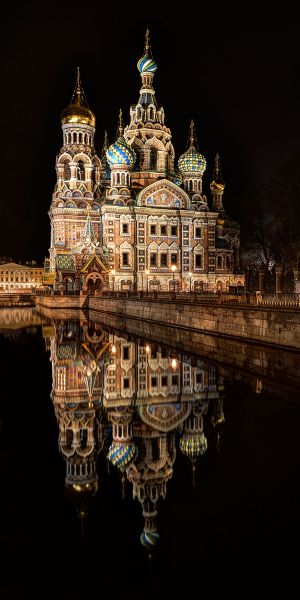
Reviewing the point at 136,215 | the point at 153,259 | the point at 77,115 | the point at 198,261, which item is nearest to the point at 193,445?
the point at 136,215

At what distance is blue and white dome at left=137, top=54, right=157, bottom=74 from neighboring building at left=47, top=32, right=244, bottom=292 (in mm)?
114

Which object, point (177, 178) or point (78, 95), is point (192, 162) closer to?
point (177, 178)

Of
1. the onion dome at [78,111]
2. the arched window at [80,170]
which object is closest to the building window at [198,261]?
the arched window at [80,170]

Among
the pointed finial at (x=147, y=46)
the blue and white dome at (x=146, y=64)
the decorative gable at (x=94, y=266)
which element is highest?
the pointed finial at (x=147, y=46)

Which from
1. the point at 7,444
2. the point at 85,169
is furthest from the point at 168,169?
the point at 7,444

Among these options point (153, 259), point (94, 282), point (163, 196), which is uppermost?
point (163, 196)

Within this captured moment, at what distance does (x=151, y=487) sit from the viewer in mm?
5363

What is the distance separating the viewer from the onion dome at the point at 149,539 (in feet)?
13.8

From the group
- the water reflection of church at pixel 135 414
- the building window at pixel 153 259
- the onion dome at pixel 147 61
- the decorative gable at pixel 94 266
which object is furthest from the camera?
the onion dome at pixel 147 61

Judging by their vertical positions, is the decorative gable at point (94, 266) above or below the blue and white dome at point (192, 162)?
below

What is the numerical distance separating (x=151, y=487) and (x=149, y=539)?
1.09 meters

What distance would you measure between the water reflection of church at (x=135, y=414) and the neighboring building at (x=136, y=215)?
100 feet

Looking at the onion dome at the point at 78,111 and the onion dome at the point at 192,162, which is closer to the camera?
the onion dome at the point at 192,162

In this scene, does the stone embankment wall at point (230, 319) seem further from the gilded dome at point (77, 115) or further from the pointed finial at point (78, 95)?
the pointed finial at point (78, 95)
